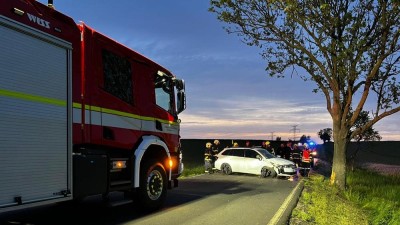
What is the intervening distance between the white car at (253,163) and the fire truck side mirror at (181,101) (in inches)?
407

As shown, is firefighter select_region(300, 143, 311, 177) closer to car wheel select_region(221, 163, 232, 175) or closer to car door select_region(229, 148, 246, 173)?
car door select_region(229, 148, 246, 173)

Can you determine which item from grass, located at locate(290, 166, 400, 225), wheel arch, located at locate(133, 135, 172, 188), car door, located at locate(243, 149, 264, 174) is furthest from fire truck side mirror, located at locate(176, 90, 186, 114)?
car door, located at locate(243, 149, 264, 174)

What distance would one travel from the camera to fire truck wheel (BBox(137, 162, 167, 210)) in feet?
29.1

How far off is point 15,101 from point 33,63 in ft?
2.20

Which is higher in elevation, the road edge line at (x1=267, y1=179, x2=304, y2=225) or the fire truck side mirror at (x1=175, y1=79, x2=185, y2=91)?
the fire truck side mirror at (x1=175, y1=79, x2=185, y2=91)

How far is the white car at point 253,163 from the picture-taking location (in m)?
19.8

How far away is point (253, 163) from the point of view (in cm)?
2059

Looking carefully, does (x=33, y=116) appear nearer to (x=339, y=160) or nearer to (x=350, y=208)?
(x=350, y=208)

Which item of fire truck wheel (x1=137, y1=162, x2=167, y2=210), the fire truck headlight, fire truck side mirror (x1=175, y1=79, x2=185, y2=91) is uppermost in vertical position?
fire truck side mirror (x1=175, y1=79, x2=185, y2=91)

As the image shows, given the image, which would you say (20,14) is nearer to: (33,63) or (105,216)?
(33,63)

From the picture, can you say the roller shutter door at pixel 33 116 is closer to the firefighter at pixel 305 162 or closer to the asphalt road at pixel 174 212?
the asphalt road at pixel 174 212

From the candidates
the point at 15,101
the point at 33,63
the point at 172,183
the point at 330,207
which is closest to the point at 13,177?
the point at 15,101

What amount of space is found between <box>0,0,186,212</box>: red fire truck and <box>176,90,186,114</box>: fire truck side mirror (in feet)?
1.51

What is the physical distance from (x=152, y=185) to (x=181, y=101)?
222cm
